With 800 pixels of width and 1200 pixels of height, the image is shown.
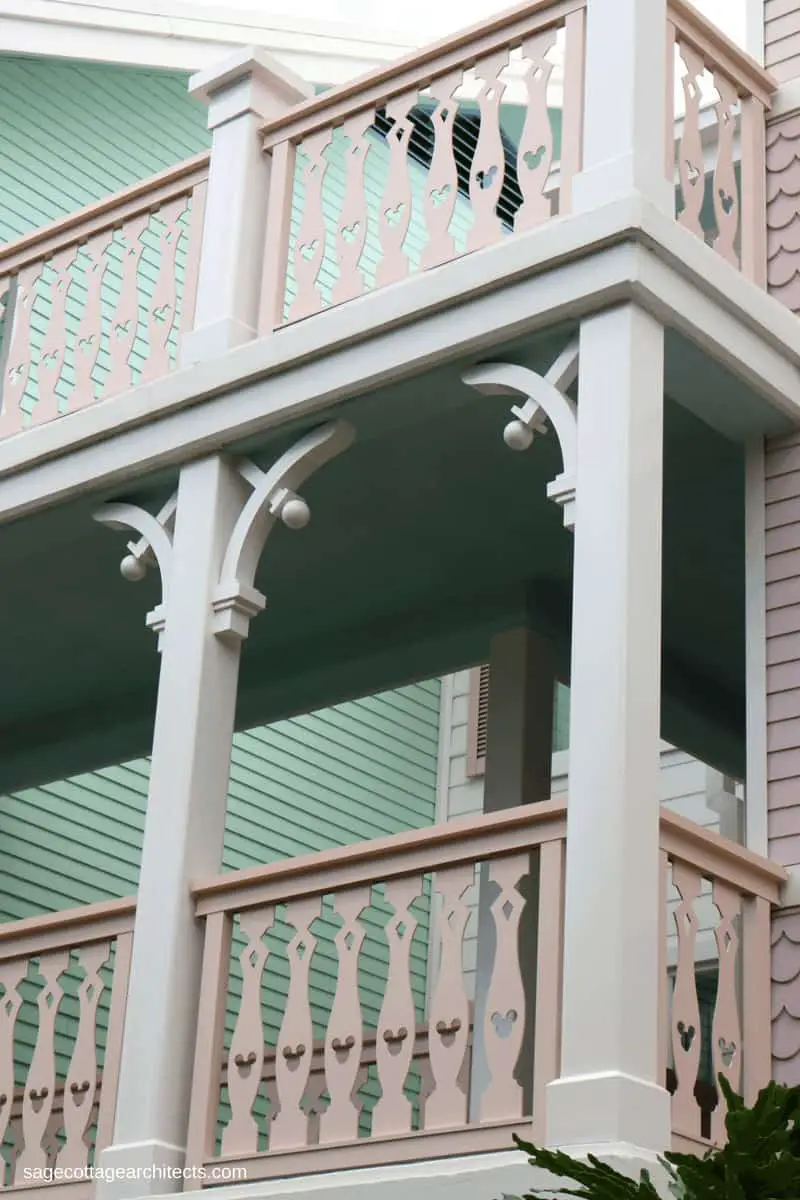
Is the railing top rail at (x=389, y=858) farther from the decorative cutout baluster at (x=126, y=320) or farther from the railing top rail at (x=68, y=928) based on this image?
the decorative cutout baluster at (x=126, y=320)

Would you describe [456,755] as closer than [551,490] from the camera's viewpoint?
No

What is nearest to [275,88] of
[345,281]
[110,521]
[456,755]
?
[345,281]

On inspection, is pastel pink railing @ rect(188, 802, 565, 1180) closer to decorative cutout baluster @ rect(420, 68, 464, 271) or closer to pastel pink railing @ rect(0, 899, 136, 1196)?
pastel pink railing @ rect(0, 899, 136, 1196)

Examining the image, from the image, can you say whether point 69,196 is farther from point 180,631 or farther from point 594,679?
point 594,679

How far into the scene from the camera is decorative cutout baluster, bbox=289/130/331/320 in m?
8.38

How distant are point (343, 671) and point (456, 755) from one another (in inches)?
217

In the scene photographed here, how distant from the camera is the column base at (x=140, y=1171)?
7.20 m

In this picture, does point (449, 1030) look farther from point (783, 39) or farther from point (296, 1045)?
point (783, 39)

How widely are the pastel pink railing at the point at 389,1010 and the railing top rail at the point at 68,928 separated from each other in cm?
48

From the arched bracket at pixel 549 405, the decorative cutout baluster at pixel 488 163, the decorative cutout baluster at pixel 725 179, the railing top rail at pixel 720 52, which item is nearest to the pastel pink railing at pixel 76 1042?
the arched bracket at pixel 549 405

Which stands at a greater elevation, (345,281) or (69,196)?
(69,196)

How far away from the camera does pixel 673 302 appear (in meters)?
7.31

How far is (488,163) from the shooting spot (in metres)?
7.99

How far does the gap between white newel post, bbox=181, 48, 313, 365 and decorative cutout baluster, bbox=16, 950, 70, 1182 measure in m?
2.62
